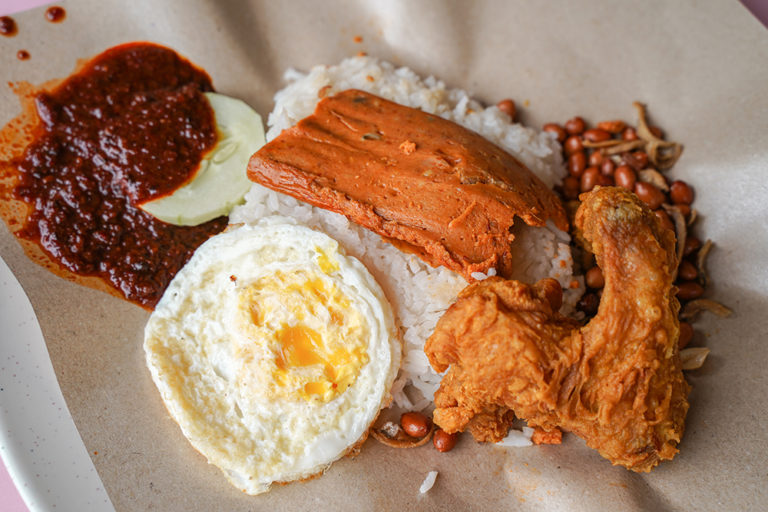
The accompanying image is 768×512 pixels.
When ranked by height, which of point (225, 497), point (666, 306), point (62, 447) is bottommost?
point (225, 497)

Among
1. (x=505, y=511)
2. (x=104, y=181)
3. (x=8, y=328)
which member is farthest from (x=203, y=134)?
(x=505, y=511)

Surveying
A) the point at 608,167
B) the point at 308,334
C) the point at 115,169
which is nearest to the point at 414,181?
the point at 308,334

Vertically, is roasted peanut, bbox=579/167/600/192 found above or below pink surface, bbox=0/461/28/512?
above

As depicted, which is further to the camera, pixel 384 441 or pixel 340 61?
pixel 340 61

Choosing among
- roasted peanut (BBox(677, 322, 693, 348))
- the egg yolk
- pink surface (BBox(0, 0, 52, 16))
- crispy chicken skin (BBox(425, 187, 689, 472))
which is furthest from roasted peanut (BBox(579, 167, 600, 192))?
pink surface (BBox(0, 0, 52, 16))

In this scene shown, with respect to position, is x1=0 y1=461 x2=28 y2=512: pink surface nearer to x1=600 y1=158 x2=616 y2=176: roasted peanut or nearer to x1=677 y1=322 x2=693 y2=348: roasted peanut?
x1=677 y1=322 x2=693 y2=348: roasted peanut

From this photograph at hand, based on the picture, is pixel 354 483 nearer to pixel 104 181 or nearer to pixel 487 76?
pixel 104 181

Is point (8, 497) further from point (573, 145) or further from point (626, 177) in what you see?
point (626, 177)
